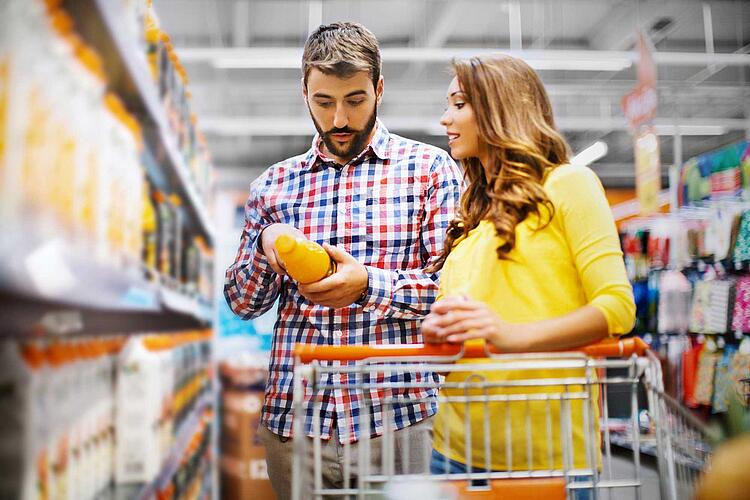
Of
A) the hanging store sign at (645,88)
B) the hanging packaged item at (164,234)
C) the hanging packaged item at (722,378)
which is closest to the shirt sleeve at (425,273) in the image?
the hanging packaged item at (164,234)

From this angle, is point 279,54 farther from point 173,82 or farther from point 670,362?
point 670,362

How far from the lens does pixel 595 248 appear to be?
1340mm

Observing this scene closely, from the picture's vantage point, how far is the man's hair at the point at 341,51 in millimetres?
1772

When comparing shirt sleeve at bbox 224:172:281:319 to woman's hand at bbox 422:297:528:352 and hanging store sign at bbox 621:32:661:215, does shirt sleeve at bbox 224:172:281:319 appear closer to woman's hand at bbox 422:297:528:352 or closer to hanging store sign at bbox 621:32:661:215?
woman's hand at bbox 422:297:528:352

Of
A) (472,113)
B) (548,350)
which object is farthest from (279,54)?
(548,350)

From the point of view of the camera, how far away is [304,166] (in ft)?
6.34

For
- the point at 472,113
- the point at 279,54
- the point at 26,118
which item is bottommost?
the point at 26,118

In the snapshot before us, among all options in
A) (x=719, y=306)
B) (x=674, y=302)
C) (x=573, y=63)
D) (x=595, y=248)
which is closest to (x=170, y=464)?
(x=595, y=248)

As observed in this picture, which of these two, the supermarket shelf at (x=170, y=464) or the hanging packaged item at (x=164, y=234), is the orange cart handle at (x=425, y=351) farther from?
the hanging packaged item at (x=164, y=234)

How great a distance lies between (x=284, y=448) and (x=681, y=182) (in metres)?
4.39

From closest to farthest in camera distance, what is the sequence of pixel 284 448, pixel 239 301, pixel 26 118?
pixel 26 118 → pixel 284 448 → pixel 239 301

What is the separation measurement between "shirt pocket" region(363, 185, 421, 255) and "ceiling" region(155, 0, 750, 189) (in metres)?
3.10

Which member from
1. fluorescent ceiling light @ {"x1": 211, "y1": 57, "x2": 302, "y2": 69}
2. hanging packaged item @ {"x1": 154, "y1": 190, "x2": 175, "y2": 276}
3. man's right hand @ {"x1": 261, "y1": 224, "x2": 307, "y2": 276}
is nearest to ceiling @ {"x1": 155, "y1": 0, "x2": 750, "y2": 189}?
fluorescent ceiling light @ {"x1": 211, "y1": 57, "x2": 302, "y2": 69}

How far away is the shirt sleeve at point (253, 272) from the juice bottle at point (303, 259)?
0.28 metres
